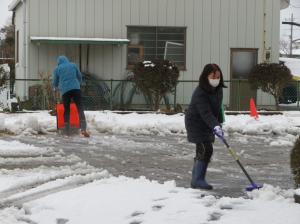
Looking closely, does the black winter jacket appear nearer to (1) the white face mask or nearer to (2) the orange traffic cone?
(1) the white face mask

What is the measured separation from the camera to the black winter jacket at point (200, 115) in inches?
293

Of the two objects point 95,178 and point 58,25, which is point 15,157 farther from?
point 58,25

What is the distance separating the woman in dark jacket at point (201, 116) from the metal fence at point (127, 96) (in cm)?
1104

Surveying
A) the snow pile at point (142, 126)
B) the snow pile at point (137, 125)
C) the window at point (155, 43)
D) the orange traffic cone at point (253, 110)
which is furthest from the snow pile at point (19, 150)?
the window at point (155, 43)

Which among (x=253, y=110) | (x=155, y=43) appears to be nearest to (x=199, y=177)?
(x=253, y=110)

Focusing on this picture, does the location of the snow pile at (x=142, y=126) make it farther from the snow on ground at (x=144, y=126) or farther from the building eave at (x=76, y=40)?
the building eave at (x=76, y=40)

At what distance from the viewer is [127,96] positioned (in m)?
20.3

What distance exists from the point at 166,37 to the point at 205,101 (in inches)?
553

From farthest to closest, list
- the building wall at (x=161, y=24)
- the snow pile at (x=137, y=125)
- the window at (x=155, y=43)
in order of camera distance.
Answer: the window at (x=155, y=43) → the building wall at (x=161, y=24) → the snow pile at (x=137, y=125)

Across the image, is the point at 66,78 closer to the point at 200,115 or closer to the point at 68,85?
the point at 68,85

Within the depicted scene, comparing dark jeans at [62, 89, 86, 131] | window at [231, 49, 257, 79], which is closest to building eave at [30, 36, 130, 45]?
window at [231, 49, 257, 79]

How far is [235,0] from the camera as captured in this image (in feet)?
70.3

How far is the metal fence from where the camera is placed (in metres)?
19.3

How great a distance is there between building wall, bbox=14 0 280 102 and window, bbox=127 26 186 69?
207 millimetres
